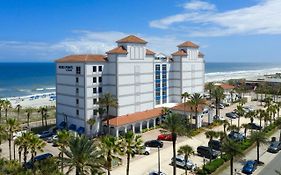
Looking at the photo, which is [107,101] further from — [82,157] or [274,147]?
[82,157]

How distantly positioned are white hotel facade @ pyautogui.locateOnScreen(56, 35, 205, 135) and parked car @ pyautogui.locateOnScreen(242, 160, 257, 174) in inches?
1089

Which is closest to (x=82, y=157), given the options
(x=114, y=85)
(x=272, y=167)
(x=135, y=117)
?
(x=272, y=167)

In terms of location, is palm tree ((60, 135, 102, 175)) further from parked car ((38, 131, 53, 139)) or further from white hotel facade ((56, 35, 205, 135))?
parked car ((38, 131, 53, 139))

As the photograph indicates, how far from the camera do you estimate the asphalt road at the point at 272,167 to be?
52.9 m

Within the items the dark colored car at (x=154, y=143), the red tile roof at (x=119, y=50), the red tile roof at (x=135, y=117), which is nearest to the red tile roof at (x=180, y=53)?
the red tile roof at (x=135, y=117)

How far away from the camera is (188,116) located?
84062 millimetres

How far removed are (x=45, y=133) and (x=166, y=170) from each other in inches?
1314

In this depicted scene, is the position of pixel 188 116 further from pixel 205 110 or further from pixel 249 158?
pixel 249 158

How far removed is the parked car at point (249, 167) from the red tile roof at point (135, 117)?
2768cm

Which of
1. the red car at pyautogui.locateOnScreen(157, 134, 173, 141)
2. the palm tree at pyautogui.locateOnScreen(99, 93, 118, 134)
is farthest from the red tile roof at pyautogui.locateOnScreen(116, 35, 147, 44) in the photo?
the red car at pyautogui.locateOnScreen(157, 134, 173, 141)

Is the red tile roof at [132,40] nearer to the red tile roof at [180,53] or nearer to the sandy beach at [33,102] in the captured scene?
the red tile roof at [180,53]

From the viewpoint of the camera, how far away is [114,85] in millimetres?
76000

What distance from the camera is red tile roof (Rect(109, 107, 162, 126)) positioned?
237 ft

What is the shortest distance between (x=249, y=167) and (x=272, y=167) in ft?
17.2
